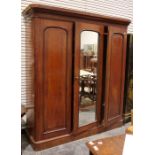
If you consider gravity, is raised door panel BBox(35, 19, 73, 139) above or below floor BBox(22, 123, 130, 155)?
above

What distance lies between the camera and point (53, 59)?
2469mm

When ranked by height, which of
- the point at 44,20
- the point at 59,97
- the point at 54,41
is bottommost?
the point at 59,97

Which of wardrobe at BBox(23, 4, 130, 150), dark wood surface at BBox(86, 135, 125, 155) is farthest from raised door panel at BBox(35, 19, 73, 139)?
dark wood surface at BBox(86, 135, 125, 155)

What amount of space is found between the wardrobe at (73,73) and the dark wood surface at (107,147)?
1132 mm

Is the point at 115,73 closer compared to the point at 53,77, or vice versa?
the point at 53,77

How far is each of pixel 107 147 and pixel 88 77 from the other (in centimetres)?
156

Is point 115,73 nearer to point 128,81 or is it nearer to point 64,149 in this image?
point 128,81

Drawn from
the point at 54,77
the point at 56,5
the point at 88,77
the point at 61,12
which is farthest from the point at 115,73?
the point at 56,5

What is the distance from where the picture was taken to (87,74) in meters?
2.91

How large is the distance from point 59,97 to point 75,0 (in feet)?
5.96

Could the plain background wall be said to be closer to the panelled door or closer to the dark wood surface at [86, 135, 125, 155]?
the panelled door

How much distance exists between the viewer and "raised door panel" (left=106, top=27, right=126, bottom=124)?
3055 mm
